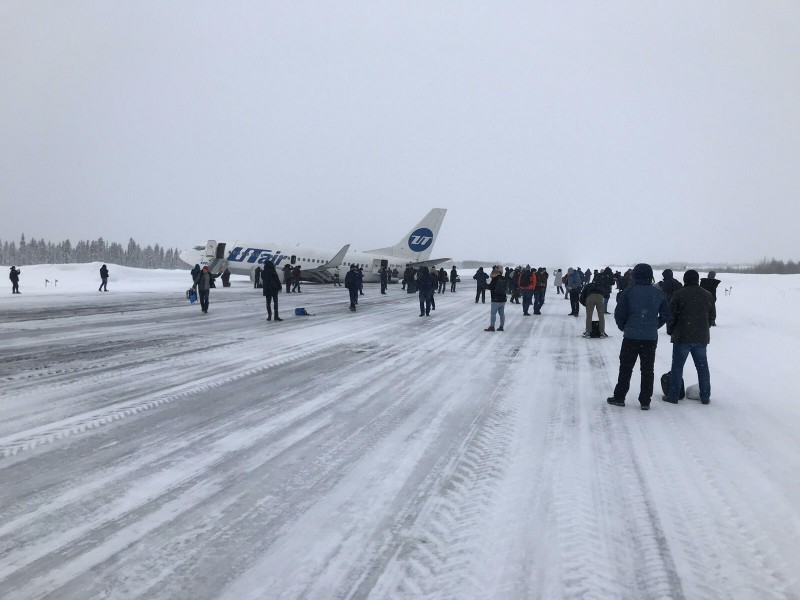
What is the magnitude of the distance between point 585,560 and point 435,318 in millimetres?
14458

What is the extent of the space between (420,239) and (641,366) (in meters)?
36.9

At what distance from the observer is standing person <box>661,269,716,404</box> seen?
666 cm

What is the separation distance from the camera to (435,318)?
17.3 meters

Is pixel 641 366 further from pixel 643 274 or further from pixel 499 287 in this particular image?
pixel 499 287

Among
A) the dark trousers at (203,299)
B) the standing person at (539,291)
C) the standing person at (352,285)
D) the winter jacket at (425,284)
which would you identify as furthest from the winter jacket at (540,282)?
the dark trousers at (203,299)

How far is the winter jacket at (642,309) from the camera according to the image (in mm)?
6594

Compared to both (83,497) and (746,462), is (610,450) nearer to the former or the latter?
(746,462)

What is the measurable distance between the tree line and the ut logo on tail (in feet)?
320

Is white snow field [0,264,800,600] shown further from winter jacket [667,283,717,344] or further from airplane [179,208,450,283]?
airplane [179,208,450,283]

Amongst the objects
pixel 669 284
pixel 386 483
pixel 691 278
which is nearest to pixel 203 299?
pixel 669 284

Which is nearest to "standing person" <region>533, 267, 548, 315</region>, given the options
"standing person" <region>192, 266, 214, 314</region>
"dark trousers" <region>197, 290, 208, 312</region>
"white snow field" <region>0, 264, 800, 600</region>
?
"white snow field" <region>0, 264, 800, 600</region>

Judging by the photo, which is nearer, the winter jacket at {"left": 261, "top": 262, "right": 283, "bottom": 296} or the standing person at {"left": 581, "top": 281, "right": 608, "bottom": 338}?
the standing person at {"left": 581, "top": 281, "right": 608, "bottom": 338}

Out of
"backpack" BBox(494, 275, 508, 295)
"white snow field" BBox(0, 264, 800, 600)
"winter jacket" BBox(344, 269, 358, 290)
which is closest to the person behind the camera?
"white snow field" BBox(0, 264, 800, 600)

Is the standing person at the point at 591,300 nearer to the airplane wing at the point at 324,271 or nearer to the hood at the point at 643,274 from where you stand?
the hood at the point at 643,274
